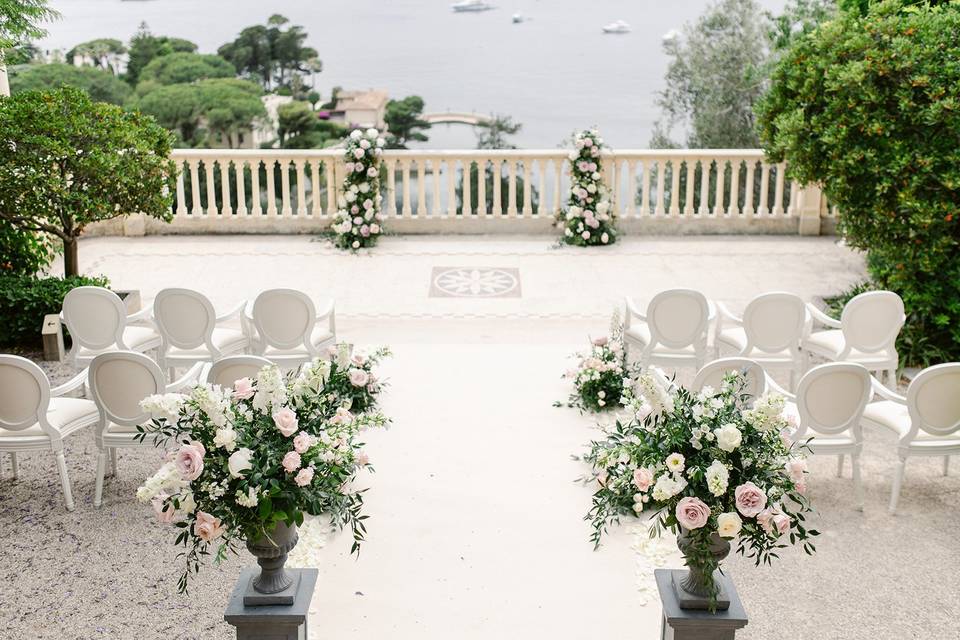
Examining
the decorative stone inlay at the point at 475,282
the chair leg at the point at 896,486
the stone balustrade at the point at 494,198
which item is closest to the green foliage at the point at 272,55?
the stone balustrade at the point at 494,198

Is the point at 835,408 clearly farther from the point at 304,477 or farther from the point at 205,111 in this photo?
the point at 205,111

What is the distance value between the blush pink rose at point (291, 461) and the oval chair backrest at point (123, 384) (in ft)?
7.25

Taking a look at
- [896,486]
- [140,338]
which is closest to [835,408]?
[896,486]

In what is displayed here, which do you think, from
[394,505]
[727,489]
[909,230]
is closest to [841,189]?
[909,230]

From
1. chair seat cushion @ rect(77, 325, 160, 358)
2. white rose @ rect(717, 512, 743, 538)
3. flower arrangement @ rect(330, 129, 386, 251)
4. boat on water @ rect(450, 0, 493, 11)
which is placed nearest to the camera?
white rose @ rect(717, 512, 743, 538)

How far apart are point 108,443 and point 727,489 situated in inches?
139

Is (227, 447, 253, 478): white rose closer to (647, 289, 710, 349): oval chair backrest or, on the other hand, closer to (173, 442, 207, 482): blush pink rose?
(173, 442, 207, 482): blush pink rose

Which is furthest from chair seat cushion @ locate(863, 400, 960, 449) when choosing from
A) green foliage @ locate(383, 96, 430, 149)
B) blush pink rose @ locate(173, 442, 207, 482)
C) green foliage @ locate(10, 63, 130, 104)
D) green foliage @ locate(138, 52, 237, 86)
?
green foliage @ locate(138, 52, 237, 86)

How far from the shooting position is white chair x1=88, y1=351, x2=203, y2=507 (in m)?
5.62

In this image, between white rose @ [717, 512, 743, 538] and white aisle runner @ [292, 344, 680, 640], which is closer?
white rose @ [717, 512, 743, 538]

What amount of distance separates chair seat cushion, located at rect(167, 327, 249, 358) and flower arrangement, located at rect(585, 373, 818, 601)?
13.5 feet

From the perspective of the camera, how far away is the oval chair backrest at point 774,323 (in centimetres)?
703

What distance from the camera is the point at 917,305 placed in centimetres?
812

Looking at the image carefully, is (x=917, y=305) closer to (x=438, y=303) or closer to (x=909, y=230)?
(x=909, y=230)
